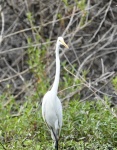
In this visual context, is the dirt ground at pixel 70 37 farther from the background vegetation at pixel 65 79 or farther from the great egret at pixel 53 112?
the great egret at pixel 53 112

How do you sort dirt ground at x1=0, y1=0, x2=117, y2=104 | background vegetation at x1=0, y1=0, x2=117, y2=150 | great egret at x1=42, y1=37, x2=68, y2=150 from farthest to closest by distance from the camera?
dirt ground at x1=0, y1=0, x2=117, y2=104
background vegetation at x1=0, y1=0, x2=117, y2=150
great egret at x1=42, y1=37, x2=68, y2=150

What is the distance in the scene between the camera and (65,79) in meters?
7.00

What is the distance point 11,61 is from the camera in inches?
348

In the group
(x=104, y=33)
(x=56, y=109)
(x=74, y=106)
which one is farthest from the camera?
(x=104, y=33)

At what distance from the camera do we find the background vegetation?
5.48 meters

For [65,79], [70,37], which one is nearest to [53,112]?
[65,79]

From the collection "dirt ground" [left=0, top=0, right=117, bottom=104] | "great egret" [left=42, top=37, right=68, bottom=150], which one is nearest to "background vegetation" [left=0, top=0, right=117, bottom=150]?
"dirt ground" [left=0, top=0, right=117, bottom=104]

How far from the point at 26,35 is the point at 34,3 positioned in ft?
1.67

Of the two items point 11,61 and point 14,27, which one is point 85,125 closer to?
point 14,27

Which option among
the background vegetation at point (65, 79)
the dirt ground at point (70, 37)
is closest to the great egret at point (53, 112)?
the background vegetation at point (65, 79)

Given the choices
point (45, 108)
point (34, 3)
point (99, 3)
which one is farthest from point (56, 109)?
point (34, 3)

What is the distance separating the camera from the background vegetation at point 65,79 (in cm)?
548

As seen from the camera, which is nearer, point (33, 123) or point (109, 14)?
point (33, 123)

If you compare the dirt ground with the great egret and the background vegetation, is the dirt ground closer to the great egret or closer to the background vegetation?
the background vegetation
